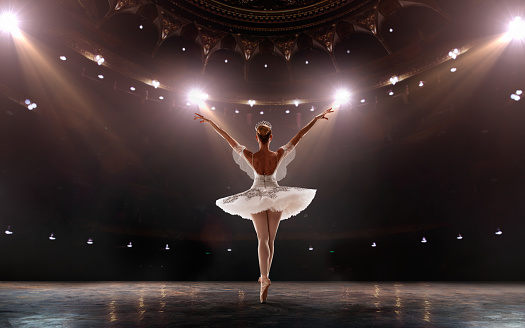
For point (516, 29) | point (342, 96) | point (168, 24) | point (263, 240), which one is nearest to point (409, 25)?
point (516, 29)

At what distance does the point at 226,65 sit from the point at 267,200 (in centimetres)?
1006

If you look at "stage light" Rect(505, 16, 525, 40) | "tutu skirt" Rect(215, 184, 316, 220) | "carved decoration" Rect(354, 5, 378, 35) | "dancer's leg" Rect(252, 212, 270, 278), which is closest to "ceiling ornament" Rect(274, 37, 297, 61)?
"carved decoration" Rect(354, 5, 378, 35)

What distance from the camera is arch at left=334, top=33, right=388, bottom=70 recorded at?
10.8m

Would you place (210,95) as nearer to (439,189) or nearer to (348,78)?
(348,78)

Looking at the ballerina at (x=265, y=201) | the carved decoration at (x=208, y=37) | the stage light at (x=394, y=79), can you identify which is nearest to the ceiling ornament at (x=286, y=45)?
the carved decoration at (x=208, y=37)

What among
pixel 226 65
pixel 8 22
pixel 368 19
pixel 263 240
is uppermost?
pixel 368 19

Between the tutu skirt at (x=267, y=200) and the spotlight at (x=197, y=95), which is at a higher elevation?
the spotlight at (x=197, y=95)

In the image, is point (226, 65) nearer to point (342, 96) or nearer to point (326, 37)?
point (326, 37)

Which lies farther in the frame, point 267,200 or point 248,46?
point 248,46

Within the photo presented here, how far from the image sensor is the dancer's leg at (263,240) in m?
Answer: 3.18

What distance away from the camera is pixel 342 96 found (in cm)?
1204

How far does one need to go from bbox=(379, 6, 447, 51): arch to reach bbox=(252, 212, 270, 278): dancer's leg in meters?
9.58

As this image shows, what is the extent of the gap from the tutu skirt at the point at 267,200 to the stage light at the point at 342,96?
9505mm

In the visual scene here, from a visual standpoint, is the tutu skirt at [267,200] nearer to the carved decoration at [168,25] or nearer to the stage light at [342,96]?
the carved decoration at [168,25]
